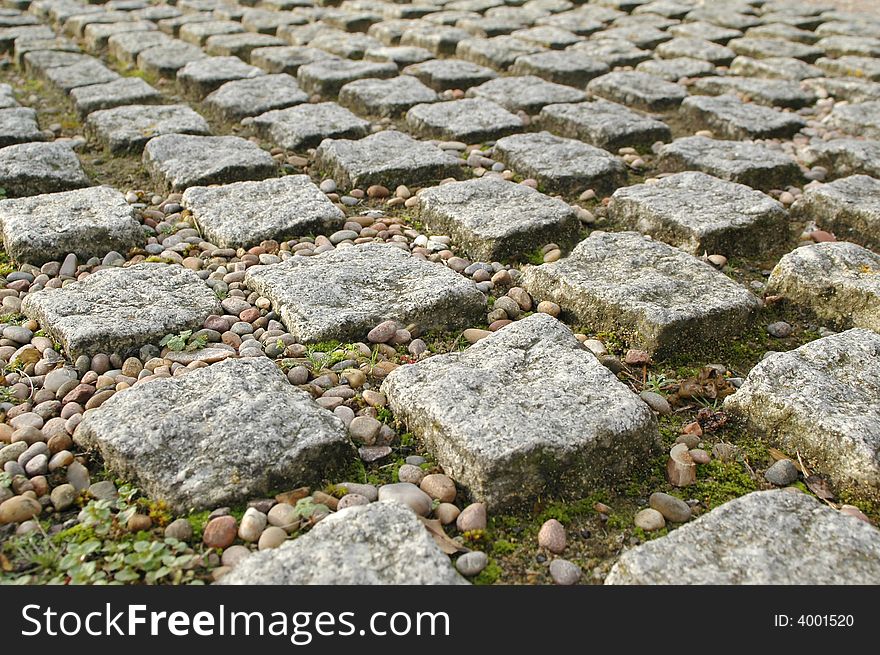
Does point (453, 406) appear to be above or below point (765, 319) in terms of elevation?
above

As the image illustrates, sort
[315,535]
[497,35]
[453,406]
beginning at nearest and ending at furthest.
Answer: [315,535] → [453,406] → [497,35]

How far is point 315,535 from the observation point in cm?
156

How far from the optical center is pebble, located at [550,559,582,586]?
1.58 meters

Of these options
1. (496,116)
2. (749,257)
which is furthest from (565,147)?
(749,257)

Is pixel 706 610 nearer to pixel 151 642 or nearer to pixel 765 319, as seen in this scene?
pixel 151 642

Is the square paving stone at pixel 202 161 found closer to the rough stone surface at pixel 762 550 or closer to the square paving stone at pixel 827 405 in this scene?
the square paving stone at pixel 827 405

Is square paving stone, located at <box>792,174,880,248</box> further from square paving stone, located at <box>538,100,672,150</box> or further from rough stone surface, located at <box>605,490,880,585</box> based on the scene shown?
rough stone surface, located at <box>605,490,880,585</box>

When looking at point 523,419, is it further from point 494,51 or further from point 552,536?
point 494,51

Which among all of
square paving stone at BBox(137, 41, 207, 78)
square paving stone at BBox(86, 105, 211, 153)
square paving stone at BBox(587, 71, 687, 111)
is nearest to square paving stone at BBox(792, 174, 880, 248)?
square paving stone at BBox(587, 71, 687, 111)

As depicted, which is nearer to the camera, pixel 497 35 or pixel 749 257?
pixel 749 257

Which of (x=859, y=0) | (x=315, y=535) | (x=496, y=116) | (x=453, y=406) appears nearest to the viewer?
(x=315, y=535)

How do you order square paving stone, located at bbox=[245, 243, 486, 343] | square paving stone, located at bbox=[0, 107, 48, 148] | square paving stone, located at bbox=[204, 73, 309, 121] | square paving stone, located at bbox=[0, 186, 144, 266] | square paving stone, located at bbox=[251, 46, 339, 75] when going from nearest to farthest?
square paving stone, located at bbox=[245, 243, 486, 343] < square paving stone, located at bbox=[0, 186, 144, 266] < square paving stone, located at bbox=[0, 107, 48, 148] < square paving stone, located at bbox=[204, 73, 309, 121] < square paving stone, located at bbox=[251, 46, 339, 75]

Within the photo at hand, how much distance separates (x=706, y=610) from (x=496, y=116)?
9.80ft

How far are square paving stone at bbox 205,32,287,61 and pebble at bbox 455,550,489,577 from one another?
439 cm
